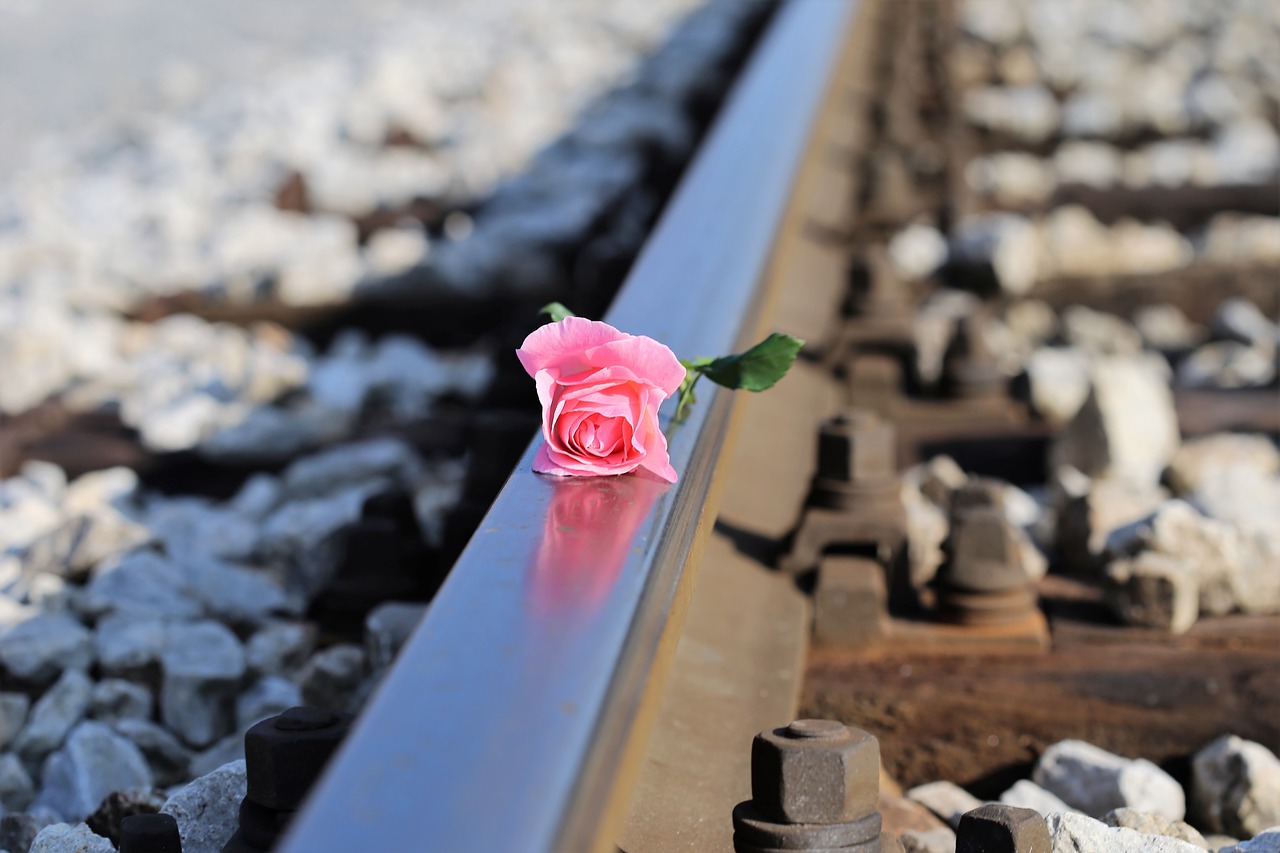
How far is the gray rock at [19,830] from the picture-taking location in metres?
1.44

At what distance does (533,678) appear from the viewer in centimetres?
88

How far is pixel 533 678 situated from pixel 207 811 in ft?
1.70

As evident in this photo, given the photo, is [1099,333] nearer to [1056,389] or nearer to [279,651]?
[1056,389]

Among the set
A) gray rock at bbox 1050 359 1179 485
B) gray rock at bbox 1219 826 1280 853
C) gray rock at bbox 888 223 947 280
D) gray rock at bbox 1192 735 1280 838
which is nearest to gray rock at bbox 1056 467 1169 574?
gray rock at bbox 1050 359 1179 485

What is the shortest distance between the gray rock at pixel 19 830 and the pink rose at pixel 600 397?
65 centimetres

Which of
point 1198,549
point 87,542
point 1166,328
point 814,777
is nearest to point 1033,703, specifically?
point 1198,549

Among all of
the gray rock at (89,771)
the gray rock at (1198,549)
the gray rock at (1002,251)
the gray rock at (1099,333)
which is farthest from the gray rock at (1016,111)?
the gray rock at (89,771)

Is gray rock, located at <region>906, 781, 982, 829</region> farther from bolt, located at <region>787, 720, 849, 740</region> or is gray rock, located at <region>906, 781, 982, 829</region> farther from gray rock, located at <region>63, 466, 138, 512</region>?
gray rock, located at <region>63, 466, 138, 512</region>

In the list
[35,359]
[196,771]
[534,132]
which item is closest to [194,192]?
[534,132]

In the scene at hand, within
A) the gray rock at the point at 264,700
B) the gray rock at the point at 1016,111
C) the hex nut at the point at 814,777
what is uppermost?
the hex nut at the point at 814,777

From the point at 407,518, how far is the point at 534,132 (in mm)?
3963

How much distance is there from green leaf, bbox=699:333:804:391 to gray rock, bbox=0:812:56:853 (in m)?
0.77

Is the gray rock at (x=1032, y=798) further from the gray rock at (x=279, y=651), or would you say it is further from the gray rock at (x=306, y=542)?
the gray rock at (x=306, y=542)

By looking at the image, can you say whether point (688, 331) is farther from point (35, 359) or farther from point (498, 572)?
point (35, 359)
